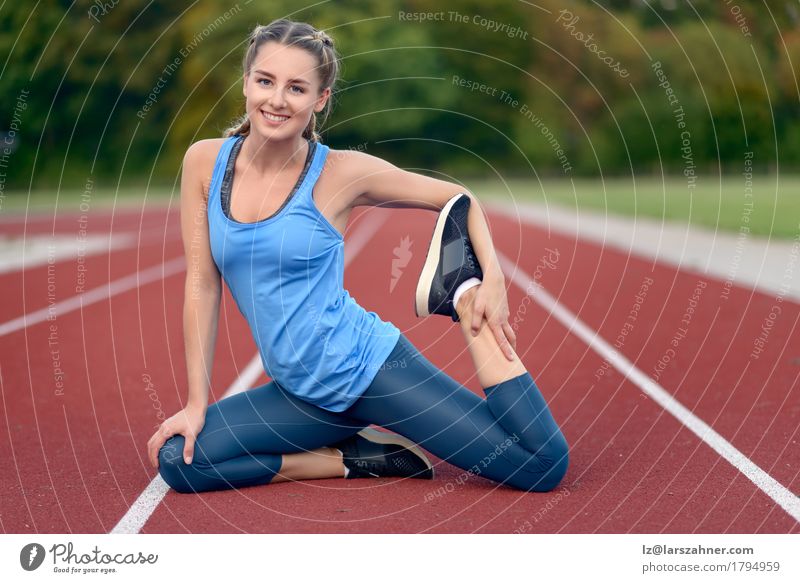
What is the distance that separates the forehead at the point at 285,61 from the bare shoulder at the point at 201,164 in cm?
41

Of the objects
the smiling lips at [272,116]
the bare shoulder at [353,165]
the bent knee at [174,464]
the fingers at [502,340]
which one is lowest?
the bent knee at [174,464]

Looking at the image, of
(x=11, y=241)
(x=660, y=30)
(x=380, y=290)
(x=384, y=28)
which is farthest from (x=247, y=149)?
(x=660, y=30)

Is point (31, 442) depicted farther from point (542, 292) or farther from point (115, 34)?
point (115, 34)

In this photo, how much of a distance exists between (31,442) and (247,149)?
222cm

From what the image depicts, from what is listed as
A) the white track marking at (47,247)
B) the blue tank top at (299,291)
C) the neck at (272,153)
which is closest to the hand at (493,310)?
the blue tank top at (299,291)

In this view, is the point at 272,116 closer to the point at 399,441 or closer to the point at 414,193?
the point at 414,193

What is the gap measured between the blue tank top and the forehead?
0.37 metres

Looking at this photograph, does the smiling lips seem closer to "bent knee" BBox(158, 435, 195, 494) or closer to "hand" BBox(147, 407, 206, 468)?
"hand" BBox(147, 407, 206, 468)

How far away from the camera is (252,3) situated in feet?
123

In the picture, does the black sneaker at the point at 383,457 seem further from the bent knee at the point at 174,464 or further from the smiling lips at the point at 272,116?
the smiling lips at the point at 272,116

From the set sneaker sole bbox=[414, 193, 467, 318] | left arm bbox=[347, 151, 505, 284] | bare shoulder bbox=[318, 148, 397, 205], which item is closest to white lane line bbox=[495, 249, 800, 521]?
left arm bbox=[347, 151, 505, 284]

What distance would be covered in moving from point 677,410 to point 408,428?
2393 millimetres

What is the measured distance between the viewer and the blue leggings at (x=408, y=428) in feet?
14.8

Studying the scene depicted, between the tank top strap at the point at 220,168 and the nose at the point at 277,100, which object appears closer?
the nose at the point at 277,100
